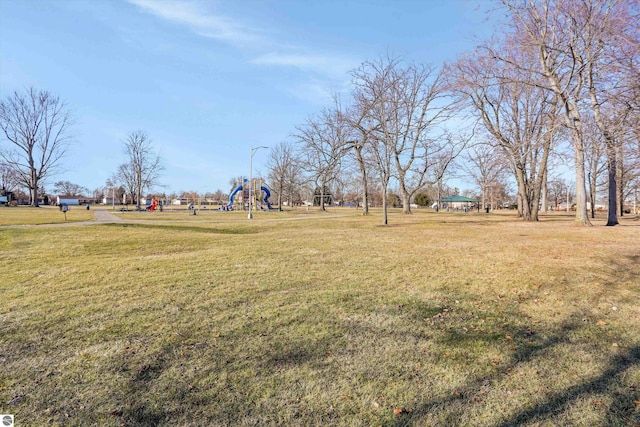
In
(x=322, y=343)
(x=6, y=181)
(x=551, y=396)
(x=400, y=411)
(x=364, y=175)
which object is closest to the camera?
(x=400, y=411)

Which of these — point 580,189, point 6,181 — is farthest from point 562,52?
point 6,181

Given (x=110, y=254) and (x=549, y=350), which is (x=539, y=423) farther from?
(x=110, y=254)

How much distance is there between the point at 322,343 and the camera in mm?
4000

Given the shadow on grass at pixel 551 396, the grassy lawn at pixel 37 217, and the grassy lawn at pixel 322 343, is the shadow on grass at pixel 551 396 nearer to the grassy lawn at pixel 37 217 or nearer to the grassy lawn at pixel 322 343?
the grassy lawn at pixel 322 343

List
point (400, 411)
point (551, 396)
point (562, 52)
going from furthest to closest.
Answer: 1. point (562, 52)
2. point (551, 396)
3. point (400, 411)

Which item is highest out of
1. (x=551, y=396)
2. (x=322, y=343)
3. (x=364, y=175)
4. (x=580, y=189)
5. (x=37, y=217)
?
(x=364, y=175)

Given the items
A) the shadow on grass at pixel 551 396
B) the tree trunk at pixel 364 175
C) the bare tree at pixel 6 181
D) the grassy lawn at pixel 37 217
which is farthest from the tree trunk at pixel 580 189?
the bare tree at pixel 6 181

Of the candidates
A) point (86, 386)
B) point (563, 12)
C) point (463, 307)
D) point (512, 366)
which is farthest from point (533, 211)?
point (86, 386)

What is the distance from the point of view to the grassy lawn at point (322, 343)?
9.22ft

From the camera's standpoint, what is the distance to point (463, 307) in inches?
212

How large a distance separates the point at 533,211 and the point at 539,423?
1033 inches

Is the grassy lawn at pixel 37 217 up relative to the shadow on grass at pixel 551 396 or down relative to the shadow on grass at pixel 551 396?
up

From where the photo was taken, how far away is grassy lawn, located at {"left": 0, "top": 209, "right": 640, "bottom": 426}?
2811mm

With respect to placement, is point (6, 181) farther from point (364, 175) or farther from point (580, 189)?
point (580, 189)
